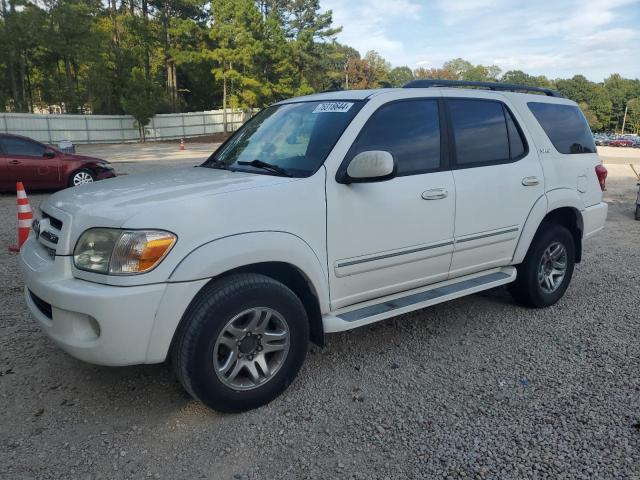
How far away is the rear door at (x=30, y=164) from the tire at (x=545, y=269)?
10.4 meters

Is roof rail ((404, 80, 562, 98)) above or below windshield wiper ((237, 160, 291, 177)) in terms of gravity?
above

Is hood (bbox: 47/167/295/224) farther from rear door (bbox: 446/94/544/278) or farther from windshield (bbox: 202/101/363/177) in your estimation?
rear door (bbox: 446/94/544/278)

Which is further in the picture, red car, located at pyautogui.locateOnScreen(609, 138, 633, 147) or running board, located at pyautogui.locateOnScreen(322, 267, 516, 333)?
red car, located at pyautogui.locateOnScreen(609, 138, 633, 147)

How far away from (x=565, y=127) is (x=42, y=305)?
4.61 m

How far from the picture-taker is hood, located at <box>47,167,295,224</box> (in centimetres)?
278

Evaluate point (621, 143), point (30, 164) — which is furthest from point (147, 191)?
point (621, 143)

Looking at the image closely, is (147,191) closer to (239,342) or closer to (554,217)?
(239,342)

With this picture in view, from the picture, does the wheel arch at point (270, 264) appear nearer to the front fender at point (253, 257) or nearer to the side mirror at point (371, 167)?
the front fender at point (253, 257)

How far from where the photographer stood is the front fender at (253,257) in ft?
8.81

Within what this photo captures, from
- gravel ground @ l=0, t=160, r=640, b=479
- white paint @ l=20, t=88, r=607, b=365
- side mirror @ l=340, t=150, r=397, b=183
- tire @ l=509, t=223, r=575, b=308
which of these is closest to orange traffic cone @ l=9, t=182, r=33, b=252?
gravel ground @ l=0, t=160, r=640, b=479

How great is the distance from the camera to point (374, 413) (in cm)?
306

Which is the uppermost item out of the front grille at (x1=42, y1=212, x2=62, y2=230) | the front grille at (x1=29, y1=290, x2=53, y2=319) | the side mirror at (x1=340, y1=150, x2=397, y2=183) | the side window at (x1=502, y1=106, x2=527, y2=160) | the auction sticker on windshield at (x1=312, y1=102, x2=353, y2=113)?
the auction sticker on windshield at (x1=312, y1=102, x2=353, y2=113)

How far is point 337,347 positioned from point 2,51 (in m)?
38.4

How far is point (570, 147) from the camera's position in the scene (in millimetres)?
4785
